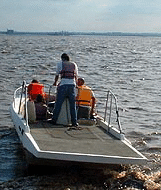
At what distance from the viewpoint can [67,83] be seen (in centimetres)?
1097

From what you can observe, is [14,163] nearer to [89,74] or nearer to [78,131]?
[78,131]

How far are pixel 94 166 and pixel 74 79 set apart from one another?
2720 mm

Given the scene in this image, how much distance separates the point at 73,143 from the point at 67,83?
6.28 ft

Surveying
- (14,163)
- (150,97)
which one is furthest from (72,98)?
(150,97)

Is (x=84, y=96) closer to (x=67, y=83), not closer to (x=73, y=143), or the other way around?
(x=67, y=83)

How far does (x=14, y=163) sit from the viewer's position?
10.4 meters

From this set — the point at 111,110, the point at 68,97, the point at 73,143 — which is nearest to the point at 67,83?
the point at 68,97

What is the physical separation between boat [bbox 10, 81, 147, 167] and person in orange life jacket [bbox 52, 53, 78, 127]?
20cm

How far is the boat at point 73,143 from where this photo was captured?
8648 millimetres

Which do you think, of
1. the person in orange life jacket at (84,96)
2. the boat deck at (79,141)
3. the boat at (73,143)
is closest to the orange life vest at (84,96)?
the person in orange life jacket at (84,96)

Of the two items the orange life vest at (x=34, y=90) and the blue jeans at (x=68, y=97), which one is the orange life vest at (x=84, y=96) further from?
the orange life vest at (x=34, y=90)

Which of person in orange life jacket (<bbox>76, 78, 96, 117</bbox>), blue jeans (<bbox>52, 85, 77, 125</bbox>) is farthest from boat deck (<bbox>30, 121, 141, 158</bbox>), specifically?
person in orange life jacket (<bbox>76, 78, 96, 117</bbox>)

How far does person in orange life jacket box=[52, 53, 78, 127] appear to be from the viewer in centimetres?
1093

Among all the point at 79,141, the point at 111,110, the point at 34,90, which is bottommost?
the point at 111,110
